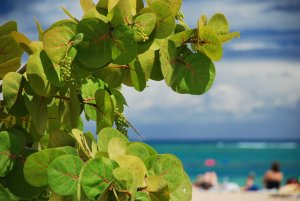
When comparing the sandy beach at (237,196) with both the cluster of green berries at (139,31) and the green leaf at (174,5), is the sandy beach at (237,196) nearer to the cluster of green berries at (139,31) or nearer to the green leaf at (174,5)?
the green leaf at (174,5)

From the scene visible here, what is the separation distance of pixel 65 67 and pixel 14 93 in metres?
0.16

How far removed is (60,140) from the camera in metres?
1.17

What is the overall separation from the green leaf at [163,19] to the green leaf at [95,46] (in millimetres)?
109

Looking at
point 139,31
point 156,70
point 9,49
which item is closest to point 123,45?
point 139,31

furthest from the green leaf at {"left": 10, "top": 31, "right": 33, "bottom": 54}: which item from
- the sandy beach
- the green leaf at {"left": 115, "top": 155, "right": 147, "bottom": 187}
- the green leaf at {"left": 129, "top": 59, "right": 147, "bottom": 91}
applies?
the sandy beach

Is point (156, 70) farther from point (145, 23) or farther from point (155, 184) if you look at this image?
point (155, 184)

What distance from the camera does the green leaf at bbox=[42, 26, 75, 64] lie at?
1.07 meters

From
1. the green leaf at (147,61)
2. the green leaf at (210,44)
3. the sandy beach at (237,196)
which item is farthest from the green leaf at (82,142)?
the sandy beach at (237,196)

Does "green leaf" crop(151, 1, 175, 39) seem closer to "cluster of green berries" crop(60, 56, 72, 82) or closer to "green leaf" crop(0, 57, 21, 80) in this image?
"cluster of green berries" crop(60, 56, 72, 82)

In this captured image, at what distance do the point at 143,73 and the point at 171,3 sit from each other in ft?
0.55

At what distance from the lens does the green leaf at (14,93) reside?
1133 millimetres

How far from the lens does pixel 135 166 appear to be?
0.98 meters

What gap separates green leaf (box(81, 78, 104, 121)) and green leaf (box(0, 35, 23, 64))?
0.69 feet

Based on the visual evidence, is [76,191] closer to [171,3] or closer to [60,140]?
[60,140]
